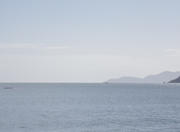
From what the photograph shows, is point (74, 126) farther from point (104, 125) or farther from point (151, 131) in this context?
point (151, 131)

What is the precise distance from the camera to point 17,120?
66.4 meters

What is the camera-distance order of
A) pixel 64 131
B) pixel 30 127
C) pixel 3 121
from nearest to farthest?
pixel 64 131 → pixel 30 127 → pixel 3 121

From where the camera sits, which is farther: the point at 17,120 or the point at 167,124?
the point at 17,120

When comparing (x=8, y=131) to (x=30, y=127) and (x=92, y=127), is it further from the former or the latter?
(x=92, y=127)

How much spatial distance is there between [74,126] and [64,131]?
5.74 meters

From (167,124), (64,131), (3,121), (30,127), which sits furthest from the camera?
(3,121)

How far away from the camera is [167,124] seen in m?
60.7

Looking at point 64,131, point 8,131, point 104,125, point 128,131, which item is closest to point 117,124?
point 104,125

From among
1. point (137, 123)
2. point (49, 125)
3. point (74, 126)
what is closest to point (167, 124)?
point (137, 123)

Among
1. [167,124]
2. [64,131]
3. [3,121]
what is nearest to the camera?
[64,131]

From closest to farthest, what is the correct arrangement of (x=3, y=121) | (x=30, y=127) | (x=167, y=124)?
1. (x=30, y=127)
2. (x=167, y=124)
3. (x=3, y=121)

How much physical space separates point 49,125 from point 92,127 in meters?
7.51

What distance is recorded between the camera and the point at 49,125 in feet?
194

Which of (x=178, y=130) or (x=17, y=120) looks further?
(x=17, y=120)
